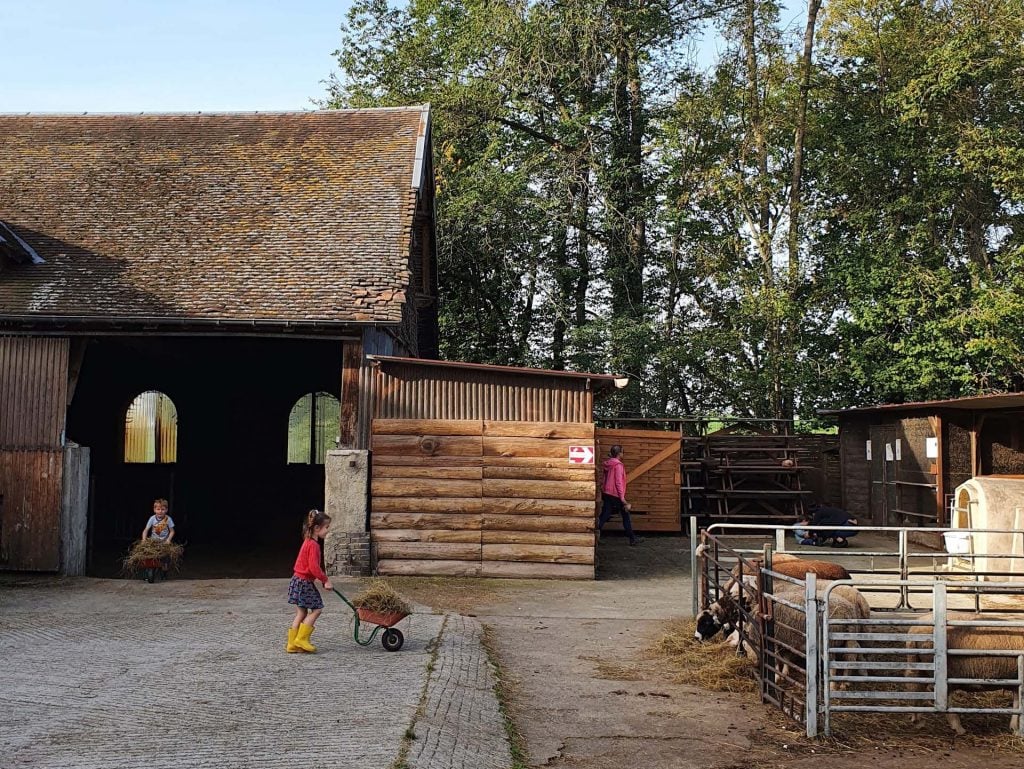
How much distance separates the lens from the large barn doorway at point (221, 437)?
22562 mm

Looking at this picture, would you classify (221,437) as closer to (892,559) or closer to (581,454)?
(581,454)

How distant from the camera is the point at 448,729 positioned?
22.6 feet

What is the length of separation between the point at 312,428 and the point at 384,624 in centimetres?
1477

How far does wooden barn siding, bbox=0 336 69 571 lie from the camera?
48.5 feet

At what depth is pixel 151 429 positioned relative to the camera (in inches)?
918

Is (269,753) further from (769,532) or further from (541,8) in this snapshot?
(541,8)

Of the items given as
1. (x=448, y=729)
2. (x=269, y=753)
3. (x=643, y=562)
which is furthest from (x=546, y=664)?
(x=643, y=562)

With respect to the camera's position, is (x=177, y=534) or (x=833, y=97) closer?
(x=177, y=534)

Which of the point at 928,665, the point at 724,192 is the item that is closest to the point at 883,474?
the point at 724,192

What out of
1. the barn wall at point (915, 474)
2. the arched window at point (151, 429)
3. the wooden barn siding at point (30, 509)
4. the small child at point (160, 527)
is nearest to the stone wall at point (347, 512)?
the small child at point (160, 527)

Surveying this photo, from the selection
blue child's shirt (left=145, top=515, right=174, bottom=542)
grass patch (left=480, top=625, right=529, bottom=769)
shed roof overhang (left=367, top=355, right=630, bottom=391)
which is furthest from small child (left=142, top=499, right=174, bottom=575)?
grass patch (left=480, top=625, right=529, bottom=769)

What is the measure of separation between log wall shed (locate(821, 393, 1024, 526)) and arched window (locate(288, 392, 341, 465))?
12.6 meters

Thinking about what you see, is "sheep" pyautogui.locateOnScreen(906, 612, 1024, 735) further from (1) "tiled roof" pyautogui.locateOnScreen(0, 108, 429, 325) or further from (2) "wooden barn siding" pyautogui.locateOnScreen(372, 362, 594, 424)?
(1) "tiled roof" pyautogui.locateOnScreen(0, 108, 429, 325)

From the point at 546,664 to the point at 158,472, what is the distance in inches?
622
